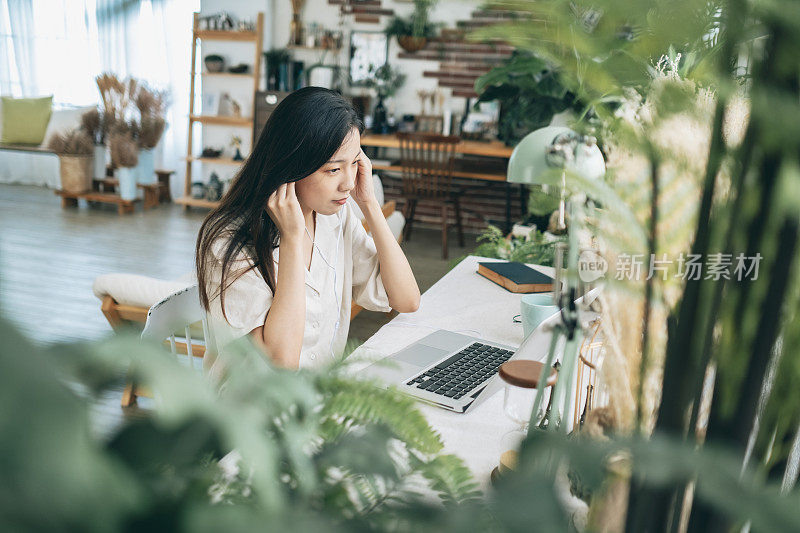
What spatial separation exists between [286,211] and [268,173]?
11 centimetres

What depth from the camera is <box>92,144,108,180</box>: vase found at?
638 cm

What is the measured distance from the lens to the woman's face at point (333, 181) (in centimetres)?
147

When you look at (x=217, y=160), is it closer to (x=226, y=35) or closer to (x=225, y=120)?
(x=225, y=120)

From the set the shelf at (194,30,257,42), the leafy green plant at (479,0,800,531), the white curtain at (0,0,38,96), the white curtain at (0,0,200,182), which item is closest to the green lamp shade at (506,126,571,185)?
the leafy green plant at (479,0,800,531)

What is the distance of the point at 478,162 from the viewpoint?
619 centimetres

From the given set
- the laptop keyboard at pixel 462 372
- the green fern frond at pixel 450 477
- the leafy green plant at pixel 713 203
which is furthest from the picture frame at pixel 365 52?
the green fern frond at pixel 450 477

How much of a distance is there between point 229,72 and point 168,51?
1.11 metres

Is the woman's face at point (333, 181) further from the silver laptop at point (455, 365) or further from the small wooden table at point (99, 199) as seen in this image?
the small wooden table at point (99, 199)

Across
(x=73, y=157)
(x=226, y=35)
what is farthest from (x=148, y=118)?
(x=226, y=35)

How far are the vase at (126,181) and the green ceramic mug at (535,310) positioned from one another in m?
5.41

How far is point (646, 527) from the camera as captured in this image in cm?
40

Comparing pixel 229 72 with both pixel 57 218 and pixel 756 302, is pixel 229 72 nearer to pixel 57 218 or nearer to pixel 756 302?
pixel 57 218

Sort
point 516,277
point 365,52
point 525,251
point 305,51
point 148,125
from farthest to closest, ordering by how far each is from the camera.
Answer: point 305,51 < point 365,52 < point 148,125 < point 525,251 < point 516,277

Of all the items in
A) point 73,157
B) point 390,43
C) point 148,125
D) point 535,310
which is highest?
point 390,43
